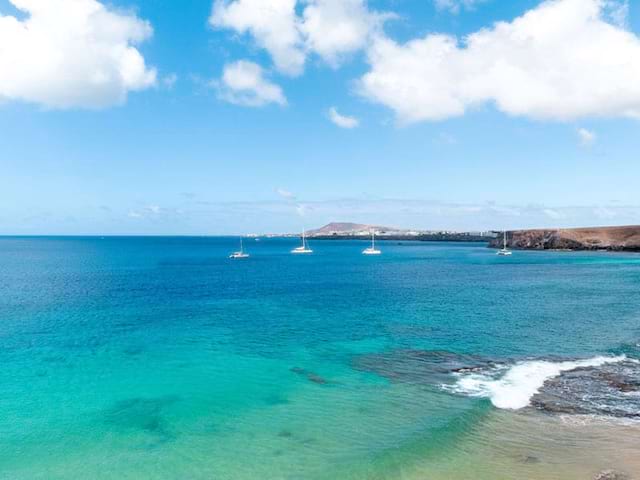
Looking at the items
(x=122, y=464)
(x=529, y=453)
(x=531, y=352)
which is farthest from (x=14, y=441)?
(x=531, y=352)

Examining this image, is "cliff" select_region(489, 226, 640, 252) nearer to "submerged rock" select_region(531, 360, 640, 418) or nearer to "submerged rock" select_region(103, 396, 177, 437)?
"submerged rock" select_region(531, 360, 640, 418)

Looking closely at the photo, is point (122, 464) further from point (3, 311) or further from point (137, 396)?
point (3, 311)

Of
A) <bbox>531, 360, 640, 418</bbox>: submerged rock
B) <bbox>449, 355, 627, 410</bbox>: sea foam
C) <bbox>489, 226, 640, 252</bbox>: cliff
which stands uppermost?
<bbox>489, 226, 640, 252</bbox>: cliff

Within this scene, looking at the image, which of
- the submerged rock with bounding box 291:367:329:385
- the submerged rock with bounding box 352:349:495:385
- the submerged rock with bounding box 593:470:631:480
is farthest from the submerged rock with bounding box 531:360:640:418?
the submerged rock with bounding box 291:367:329:385

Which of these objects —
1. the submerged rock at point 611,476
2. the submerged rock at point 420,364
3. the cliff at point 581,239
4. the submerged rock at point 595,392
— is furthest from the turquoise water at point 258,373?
the cliff at point 581,239

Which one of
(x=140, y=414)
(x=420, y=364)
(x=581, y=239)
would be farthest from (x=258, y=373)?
(x=581, y=239)

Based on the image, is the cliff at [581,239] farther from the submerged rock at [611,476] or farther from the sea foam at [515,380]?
the submerged rock at [611,476]
